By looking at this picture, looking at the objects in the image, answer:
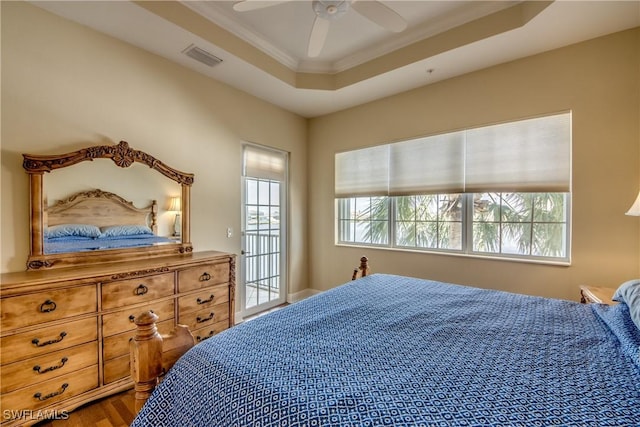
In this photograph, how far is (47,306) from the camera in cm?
175

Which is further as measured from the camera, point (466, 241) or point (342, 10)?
point (466, 241)

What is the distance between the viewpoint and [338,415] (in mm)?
784

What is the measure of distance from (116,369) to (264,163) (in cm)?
267

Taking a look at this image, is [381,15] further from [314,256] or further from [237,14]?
[314,256]

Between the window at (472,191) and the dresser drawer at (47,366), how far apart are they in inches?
121

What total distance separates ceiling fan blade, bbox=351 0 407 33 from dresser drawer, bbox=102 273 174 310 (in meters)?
2.50

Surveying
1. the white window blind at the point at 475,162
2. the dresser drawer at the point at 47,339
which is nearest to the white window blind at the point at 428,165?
the white window blind at the point at 475,162

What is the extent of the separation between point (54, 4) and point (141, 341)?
8.49 ft

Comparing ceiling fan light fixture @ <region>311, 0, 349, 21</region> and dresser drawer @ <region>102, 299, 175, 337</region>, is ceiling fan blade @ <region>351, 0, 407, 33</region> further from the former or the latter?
dresser drawer @ <region>102, 299, 175, 337</region>

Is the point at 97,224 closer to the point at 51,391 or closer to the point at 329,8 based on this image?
the point at 51,391

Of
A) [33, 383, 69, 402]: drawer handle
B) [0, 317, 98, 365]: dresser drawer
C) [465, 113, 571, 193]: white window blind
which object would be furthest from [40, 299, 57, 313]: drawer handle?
[465, 113, 571, 193]: white window blind

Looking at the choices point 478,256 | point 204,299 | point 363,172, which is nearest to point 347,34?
point 363,172

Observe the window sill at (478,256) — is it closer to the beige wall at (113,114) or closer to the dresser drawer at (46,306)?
the beige wall at (113,114)

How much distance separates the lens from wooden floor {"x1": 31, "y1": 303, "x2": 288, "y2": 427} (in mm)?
1797
